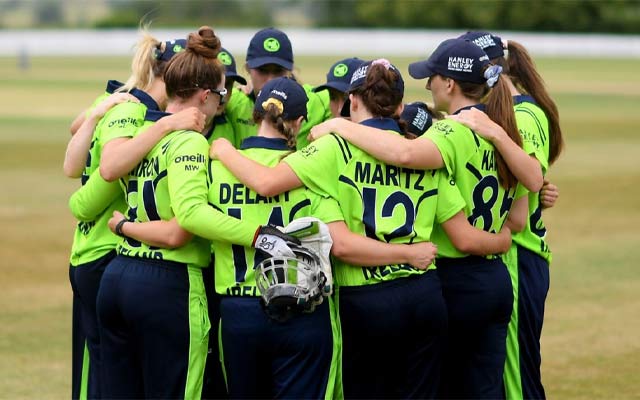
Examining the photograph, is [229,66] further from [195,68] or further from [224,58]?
[195,68]

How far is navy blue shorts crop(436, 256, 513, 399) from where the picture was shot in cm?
509

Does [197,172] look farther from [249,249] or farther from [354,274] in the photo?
[354,274]

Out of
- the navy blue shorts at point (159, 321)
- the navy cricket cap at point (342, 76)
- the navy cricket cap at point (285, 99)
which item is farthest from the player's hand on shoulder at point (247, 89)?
the navy blue shorts at point (159, 321)

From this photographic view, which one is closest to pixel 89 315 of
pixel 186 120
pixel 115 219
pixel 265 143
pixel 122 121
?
pixel 115 219

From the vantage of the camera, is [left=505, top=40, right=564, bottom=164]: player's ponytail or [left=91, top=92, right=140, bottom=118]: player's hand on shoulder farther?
[left=505, top=40, right=564, bottom=164]: player's ponytail

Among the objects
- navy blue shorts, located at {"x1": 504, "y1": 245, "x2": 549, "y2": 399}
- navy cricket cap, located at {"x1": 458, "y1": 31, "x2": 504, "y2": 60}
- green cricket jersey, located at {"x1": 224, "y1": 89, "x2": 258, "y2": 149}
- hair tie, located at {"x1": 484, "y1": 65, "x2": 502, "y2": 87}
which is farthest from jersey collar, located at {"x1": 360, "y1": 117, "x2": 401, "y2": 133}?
green cricket jersey, located at {"x1": 224, "y1": 89, "x2": 258, "y2": 149}

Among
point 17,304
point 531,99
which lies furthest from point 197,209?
point 17,304

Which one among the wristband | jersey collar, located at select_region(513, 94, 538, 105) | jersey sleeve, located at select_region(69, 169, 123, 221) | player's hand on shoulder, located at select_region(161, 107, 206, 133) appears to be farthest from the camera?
jersey collar, located at select_region(513, 94, 538, 105)

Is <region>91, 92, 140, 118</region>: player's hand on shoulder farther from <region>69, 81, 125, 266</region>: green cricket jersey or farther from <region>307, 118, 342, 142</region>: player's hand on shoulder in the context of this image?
<region>307, 118, 342, 142</region>: player's hand on shoulder

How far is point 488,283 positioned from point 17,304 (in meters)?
5.86

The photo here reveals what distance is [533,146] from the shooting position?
530 centimetres

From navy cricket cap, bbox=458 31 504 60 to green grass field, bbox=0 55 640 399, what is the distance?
8.65ft

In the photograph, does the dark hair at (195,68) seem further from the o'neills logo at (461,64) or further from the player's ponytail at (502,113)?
the player's ponytail at (502,113)

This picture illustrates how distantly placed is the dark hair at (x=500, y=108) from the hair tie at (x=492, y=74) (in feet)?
0.15
